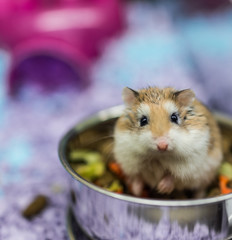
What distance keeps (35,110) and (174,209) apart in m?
1.70

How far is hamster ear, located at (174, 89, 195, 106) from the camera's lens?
130 cm

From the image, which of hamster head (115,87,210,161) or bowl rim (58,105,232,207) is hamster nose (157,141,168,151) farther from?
bowl rim (58,105,232,207)

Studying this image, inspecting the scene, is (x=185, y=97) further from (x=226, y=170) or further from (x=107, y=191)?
(x=226, y=170)

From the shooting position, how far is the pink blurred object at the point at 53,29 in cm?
274

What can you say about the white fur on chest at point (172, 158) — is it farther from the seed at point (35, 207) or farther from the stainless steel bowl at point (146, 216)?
the seed at point (35, 207)

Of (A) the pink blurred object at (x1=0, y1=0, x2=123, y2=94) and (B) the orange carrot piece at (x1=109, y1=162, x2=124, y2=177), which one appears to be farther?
(A) the pink blurred object at (x1=0, y1=0, x2=123, y2=94)

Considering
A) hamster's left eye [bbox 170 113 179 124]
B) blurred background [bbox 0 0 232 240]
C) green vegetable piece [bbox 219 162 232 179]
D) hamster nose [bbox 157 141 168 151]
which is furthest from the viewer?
blurred background [bbox 0 0 232 240]

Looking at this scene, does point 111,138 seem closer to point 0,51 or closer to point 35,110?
point 35,110

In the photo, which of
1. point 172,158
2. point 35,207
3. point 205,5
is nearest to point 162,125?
point 172,158

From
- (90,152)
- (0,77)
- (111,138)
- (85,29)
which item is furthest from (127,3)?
(111,138)

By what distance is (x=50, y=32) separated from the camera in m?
2.87

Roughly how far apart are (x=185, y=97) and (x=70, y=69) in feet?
5.67

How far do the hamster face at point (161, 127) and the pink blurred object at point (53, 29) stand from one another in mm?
1525

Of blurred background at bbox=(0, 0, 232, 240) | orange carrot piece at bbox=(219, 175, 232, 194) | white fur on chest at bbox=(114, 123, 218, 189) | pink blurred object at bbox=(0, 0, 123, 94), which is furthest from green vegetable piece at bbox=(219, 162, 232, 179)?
pink blurred object at bbox=(0, 0, 123, 94)
